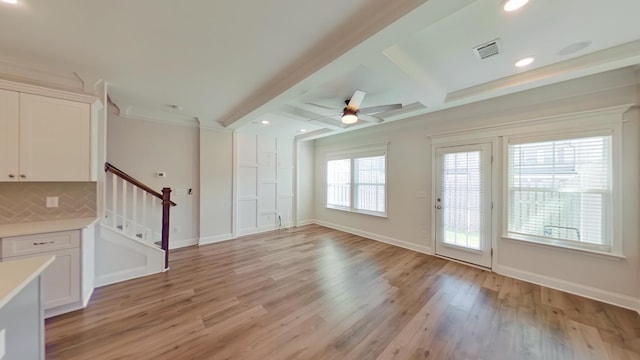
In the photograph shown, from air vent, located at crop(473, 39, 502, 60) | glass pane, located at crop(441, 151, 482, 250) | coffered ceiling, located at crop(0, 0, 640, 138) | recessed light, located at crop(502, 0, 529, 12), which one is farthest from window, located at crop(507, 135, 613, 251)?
recessed light, located at crop(502, 0, 529, 12)

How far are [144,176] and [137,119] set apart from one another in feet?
3.36

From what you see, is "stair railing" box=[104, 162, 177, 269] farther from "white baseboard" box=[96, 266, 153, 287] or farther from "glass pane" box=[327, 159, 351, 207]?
"glass pane" box=[327, 159, 351, 207]

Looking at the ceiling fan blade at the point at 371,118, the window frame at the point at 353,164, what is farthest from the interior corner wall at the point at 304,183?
the ceiling fan blade at the point at 371,118

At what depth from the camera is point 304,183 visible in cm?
675

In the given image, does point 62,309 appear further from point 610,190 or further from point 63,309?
point 610,190

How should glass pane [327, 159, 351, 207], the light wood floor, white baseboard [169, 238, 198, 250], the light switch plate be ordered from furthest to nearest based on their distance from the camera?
glass pane [327, 159, 351, 207], white baseboard [169, 238, 198, 250], the light wood floor, the light switch plate

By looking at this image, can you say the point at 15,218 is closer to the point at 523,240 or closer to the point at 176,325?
the point at 176,325

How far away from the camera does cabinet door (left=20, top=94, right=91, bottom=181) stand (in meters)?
2.30

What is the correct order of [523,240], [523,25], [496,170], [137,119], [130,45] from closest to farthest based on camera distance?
[523,25]
[130,45]
[523,240]
[496,170]
[137,119]

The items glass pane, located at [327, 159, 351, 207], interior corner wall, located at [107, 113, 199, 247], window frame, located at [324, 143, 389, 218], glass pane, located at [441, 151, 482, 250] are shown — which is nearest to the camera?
glass pane, located at [441, 151, 482, 250]

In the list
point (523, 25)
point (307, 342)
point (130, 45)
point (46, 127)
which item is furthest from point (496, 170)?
point (46, 127)

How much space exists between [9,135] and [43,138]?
0.21 m

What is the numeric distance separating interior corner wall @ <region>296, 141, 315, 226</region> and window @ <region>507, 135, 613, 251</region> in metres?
4.67

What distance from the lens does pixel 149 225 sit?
4.07 m
